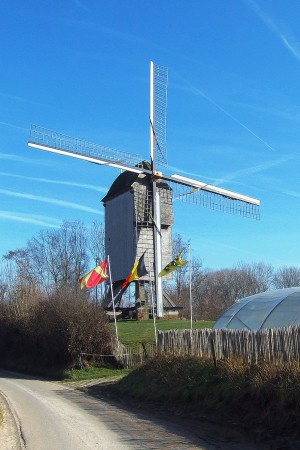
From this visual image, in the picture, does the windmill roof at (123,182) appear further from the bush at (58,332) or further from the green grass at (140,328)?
the bush at (58,332)

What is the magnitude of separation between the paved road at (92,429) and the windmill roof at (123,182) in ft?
89.6

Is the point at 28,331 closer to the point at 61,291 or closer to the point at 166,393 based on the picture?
the point at 61,291

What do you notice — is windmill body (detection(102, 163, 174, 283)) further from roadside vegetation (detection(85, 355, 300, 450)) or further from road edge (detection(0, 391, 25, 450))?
road edge (detection(0, 391, 25, 450))

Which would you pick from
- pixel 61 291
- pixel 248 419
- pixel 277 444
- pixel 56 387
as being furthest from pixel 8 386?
pixel 277 444

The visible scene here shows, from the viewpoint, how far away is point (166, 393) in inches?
697

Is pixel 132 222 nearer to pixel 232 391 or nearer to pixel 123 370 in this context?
pixel 123 370

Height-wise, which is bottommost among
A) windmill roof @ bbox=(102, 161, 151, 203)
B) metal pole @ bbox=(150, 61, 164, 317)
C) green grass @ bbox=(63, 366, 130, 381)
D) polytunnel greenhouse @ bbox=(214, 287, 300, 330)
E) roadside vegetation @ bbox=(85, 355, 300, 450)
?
green grass @ bbox=(63, 366, 130, 381)

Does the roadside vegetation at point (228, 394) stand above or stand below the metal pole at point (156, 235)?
below

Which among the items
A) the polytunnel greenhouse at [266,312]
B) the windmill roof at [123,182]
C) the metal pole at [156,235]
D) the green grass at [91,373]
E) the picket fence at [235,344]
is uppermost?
the windmill roof at [123,182]

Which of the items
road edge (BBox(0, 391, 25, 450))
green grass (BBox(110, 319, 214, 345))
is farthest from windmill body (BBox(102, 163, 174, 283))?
road edge (BBox(0, 391, 25, 450))

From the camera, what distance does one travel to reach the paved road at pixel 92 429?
11172 millimetres

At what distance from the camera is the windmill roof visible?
4672 cm

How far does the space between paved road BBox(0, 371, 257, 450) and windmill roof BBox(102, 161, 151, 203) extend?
2732cm

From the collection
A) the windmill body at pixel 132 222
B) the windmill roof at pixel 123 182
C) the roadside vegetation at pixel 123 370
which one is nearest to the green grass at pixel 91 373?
the roadside vegetation at pixel 123 370
